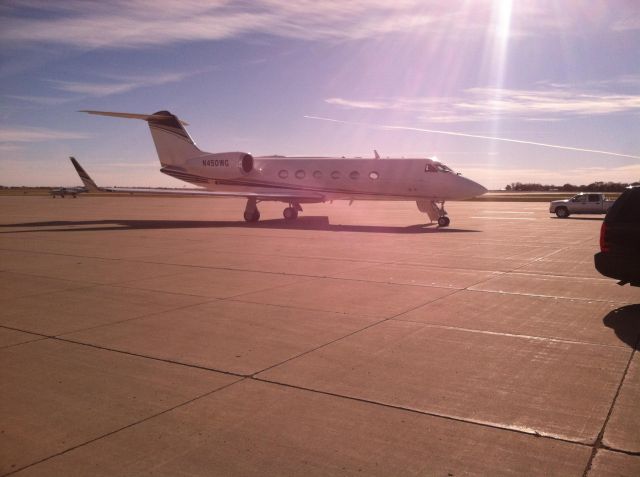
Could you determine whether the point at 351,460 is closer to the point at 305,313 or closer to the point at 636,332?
the point at 305,313

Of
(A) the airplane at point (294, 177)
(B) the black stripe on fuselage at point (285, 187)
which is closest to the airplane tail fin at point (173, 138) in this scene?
(A) the airplane at point (294, 177)

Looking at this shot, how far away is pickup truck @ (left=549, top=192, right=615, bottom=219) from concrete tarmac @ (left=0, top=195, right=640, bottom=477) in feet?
72.8

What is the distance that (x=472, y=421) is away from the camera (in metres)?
4.00

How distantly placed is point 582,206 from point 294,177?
1720cm

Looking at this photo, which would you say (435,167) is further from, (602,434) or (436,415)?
(602,434)

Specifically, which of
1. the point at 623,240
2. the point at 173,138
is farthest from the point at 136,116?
the point at 623,240

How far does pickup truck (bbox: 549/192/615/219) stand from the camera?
3098 cm

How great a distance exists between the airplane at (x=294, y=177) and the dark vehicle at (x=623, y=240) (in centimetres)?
1449

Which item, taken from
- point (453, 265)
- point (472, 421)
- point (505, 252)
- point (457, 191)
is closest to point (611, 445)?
point (472, 421)

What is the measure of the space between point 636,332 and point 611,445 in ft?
11.0

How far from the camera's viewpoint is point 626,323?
683 centimetres

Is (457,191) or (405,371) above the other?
(457,191)

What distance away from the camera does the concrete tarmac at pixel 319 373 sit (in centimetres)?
352

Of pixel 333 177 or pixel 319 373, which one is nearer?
pixel 319 373
